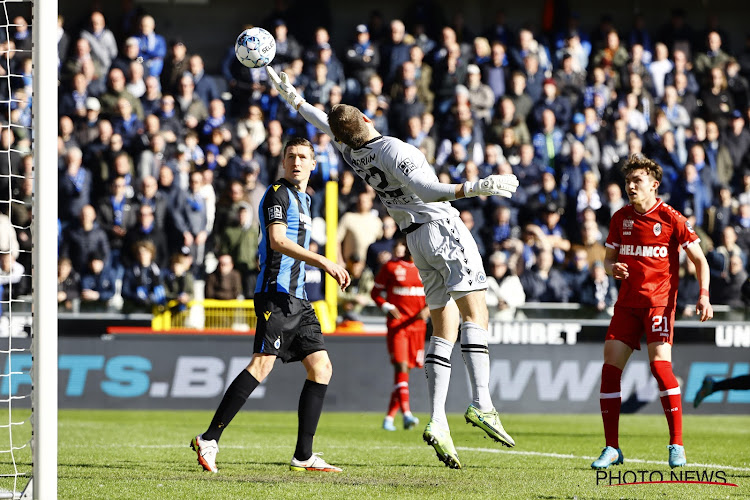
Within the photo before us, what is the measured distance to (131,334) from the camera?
577 inches

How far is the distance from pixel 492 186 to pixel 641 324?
2286 mm

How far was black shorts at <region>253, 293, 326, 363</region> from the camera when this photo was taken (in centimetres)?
756

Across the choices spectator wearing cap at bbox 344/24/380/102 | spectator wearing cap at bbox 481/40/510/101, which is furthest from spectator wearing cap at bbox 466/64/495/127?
spectator wearing cap at bbox 344/24/380/102

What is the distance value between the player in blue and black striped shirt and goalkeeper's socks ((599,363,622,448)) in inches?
80.8

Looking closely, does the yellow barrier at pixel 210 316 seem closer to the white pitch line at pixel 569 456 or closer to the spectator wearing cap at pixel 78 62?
the spectator wearing cap at pixel 78 62

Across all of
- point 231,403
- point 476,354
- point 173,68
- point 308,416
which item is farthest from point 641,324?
point 173,68

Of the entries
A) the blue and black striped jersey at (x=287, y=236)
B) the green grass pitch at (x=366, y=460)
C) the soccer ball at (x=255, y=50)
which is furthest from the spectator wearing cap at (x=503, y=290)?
the blue and black striped jersey at (x=287, y=236)

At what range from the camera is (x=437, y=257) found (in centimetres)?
738

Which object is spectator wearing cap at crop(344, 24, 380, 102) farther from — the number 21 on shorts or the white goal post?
the white goal post

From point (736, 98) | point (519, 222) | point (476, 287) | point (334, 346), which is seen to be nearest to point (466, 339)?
point (476, 287)

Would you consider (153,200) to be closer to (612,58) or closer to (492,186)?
(612,58)

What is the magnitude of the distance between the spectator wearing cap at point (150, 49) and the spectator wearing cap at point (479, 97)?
5160 mm

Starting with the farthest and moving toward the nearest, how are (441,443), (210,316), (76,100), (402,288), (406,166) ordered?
(76,100) → (210,316) → (402,288) → (406,166) → (441,443)

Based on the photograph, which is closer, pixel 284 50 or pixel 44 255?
pixel 44 255
